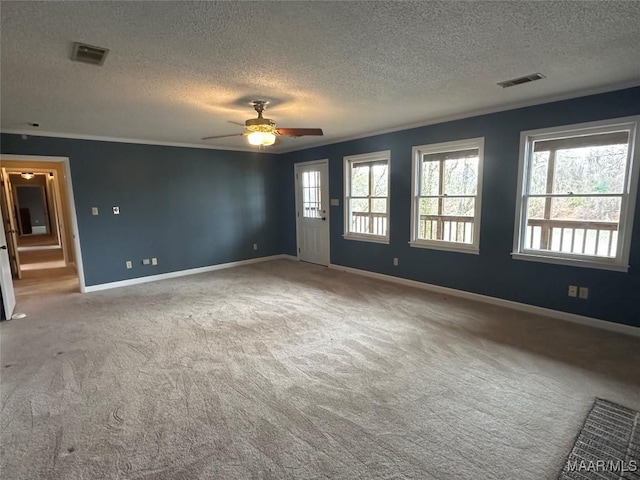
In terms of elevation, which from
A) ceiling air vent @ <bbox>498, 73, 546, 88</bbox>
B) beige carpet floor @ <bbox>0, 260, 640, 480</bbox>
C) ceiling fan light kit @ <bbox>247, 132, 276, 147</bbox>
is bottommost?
beige carpet floor @ <bbox>0, 260, 640, 480</bbox>

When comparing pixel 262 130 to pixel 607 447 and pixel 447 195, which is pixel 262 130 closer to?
pixel 447 195

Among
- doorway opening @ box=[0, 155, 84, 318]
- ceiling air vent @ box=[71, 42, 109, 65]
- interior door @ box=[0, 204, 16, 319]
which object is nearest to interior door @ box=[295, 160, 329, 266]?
doorway opening @ box=[0, 155, 84, 318]

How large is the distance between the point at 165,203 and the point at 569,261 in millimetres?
6090

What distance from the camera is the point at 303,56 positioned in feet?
7.61

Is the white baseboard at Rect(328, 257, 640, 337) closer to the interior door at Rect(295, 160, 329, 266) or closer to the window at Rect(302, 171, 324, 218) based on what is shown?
the interior door at Rect(295, 160, 329, 266)

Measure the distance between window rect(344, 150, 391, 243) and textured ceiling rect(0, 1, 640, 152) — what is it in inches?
63.4

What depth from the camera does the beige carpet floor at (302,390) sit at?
5.95 feet

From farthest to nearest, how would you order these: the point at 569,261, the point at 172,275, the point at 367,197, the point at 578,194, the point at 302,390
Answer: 1. the point at 172,275
2. the point at 367,197
3. the point at 569,261
4. the point at 578,194
5. the point at 302,390

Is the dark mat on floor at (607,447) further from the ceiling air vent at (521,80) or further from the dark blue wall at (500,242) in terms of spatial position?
the ceiling air vent at (521,80)

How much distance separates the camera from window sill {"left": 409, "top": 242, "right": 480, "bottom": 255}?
14.4 feet

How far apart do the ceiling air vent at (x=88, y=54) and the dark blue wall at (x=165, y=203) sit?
3.34 metres

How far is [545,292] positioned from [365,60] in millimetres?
3341

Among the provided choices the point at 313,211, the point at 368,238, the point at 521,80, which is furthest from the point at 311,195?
the point at 521,80

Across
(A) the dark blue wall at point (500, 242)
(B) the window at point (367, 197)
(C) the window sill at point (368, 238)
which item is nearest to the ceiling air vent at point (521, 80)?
(A) the dark blue wall at point (500, 242)
